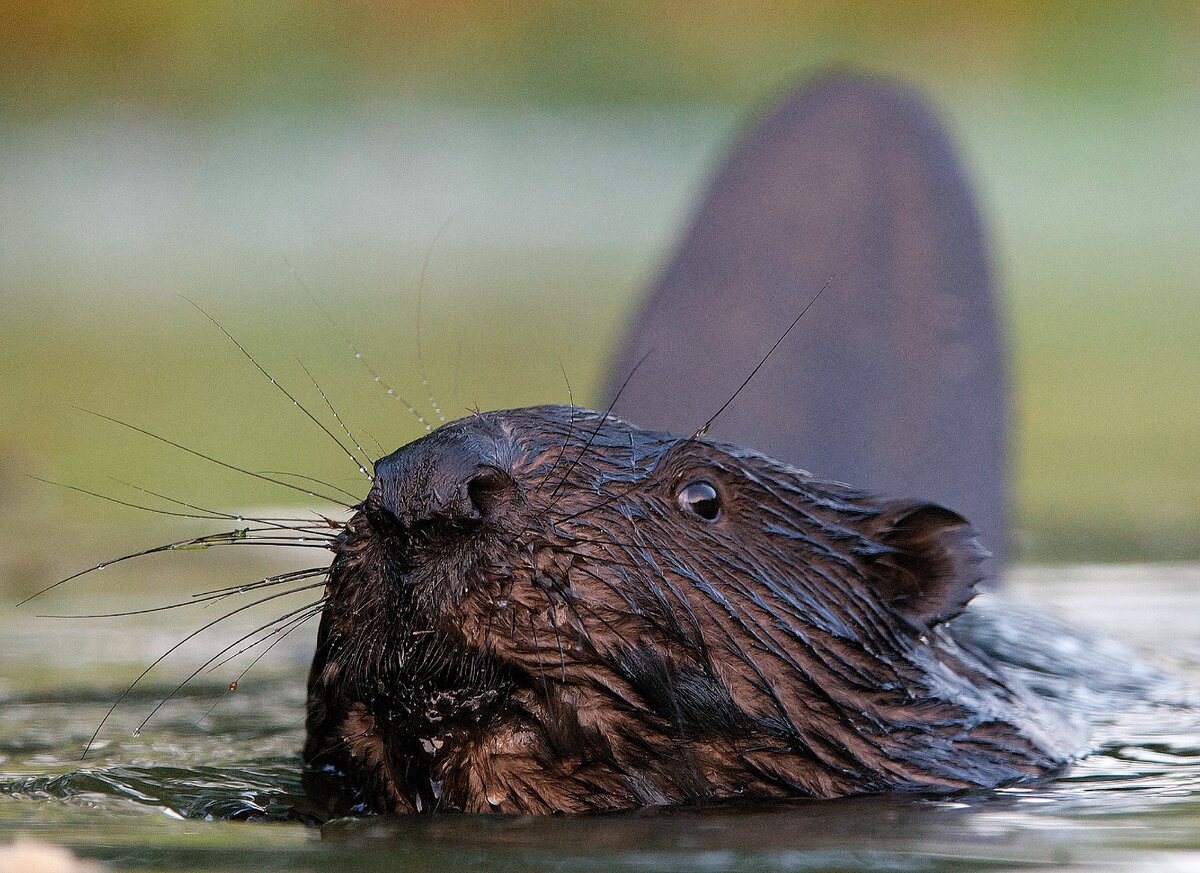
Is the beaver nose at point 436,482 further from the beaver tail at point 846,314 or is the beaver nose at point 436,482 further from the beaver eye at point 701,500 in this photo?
the beaver tail at point 846,314

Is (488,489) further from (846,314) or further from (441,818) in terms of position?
(846,314)

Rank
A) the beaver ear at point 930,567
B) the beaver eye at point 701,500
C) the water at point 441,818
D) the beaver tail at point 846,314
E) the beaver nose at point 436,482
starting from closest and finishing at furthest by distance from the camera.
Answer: the water at point 441,818
the beaver nose at point 436,482
the beaver eye at point 701,500
the beaver ear at point 930,567
the beaver tail at point 846,314

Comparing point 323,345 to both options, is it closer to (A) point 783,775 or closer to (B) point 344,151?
(B) point 344,151

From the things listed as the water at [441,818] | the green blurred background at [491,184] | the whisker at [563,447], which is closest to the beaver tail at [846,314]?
the water at [441,818]

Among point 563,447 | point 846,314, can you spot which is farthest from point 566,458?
point 846,314

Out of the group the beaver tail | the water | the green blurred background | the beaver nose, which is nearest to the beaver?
the beaver nose

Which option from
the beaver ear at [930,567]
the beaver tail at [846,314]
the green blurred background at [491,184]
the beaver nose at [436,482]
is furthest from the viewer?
the green blurred background at [491,184]

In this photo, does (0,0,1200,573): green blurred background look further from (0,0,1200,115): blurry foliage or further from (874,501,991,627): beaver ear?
(874,501,991,627): beaver ear
